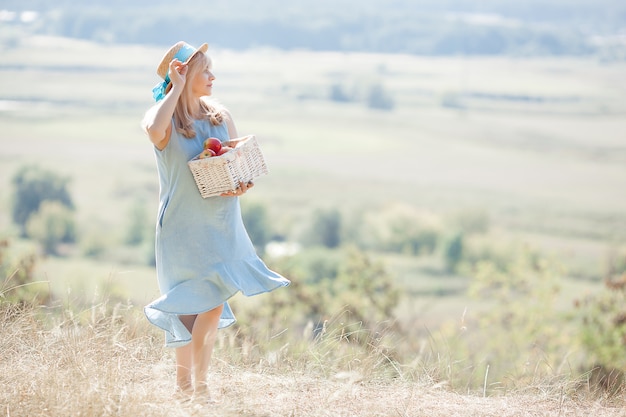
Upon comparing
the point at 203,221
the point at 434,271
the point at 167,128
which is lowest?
the point at 434,271

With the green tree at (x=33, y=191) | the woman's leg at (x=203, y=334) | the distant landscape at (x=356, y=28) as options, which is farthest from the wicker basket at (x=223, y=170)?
the distant landscape at (x=356, y=28)

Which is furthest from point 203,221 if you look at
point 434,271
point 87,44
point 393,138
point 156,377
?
point 393,138

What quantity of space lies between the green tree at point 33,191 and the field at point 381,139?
1.43 meters

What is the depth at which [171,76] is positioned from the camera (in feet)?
11.2

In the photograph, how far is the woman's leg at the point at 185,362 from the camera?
3.68 meters

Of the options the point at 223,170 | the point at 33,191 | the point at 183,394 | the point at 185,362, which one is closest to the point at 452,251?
the point at 33,191

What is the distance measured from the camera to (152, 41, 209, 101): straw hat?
3.56 meters

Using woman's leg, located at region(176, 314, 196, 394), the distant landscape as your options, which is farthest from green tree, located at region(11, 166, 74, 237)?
woman's leg, located at region(176, 314, 196, 394)

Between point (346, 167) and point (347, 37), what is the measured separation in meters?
28.7

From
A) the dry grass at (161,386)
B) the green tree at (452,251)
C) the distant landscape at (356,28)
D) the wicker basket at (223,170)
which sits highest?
the distant landscape at (356,28)

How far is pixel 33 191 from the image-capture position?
80.5 meters

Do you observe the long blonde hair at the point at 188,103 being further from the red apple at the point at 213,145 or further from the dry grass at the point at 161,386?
the dry grass at the point at 161,386

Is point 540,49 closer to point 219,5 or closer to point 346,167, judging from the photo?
point 346,167

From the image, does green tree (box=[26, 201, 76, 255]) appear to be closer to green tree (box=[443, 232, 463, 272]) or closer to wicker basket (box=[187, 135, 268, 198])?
green tree (box=[443, 232, 463, 272])
